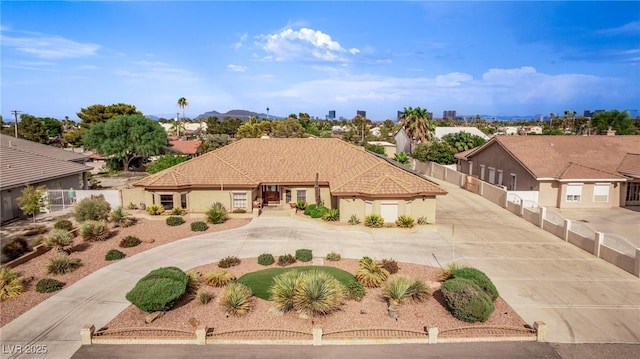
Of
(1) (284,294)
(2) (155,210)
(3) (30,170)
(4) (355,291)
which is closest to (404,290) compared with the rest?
(4) (355,291)

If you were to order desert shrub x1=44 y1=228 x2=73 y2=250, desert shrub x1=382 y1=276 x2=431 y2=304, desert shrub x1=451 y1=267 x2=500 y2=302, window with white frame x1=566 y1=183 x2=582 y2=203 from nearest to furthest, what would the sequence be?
desert shrub x1=382 y1=276 x2=431 y2=304
desert shrub x1=451 y1=267 x2=500 y2=302
desert shrub x1=44 y1=228 x2=73 y2=250
window with white frame x1=566 y1=183 x2=582 y2=203

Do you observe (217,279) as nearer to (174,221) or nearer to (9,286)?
A: (9,286)

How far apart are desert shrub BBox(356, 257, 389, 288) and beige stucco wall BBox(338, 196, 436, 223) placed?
8.58 metres

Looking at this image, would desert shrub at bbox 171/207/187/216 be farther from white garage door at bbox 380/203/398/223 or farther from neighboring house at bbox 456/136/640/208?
neighboring house at bbox 456/136/640/208

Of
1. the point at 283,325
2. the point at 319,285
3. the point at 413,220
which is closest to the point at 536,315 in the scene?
the point at 319,285

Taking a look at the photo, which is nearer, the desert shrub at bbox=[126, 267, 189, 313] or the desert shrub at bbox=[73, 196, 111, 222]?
the desert shrub at bbox=[126, 267, 189, 313]

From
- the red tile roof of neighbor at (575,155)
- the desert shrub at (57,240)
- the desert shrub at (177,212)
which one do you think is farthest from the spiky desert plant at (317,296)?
the red tile roof of neighbor at (575,155)

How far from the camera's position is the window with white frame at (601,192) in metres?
31.7

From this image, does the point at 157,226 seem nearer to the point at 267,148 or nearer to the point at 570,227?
the point at 267,148

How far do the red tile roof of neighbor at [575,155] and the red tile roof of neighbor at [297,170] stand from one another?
43.6ft

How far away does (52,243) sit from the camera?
20.2 metres

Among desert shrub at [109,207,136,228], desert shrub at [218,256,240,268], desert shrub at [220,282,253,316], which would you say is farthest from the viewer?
desert shrub at [109,207,136,228]

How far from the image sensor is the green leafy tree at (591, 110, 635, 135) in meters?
78.1

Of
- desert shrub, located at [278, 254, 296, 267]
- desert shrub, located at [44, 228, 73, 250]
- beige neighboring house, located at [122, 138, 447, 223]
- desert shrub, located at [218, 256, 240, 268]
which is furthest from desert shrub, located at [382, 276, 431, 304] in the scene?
desert shrub, located at [44, 228, 73, 250]
